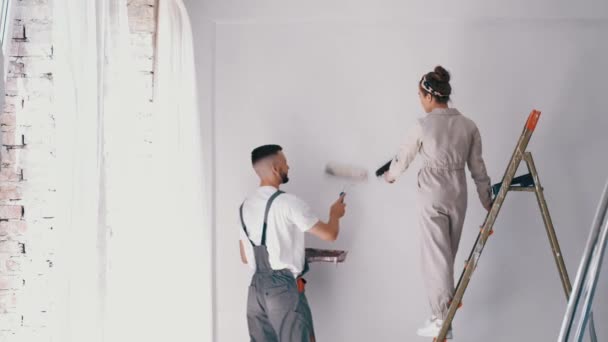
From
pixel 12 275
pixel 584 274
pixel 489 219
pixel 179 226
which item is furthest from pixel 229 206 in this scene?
pixel 584 274

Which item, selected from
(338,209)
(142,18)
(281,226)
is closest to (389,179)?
(338,209)

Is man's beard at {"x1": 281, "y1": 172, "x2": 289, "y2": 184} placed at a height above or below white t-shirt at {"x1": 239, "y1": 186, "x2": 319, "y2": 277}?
above

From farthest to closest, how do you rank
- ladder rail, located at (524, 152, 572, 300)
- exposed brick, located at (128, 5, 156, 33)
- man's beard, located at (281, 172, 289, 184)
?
1. man's beard, located at (281, 172, 289, 184)
2. ladder rail, located at (524, 152, 572, 300)
3. exposed brick, located at (128, 5, 156, 33)

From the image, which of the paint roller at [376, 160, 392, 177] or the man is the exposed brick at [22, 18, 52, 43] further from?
the paint roller at [376, 160, 392, 177]

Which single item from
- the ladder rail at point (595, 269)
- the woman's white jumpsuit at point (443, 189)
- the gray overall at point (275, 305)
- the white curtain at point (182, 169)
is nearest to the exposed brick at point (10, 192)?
the white curtain at point (182, 169)

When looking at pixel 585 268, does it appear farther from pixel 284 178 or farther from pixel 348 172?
pixel 348 172

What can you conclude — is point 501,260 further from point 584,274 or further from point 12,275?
point 12,275

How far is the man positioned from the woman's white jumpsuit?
52 centimetres

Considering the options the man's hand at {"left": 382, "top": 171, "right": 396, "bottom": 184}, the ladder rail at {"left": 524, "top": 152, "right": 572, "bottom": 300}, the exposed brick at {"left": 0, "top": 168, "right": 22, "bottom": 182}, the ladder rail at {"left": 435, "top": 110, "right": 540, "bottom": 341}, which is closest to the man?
the man's hand at {"left": 382, "top": 171, "right": 396, "bottom": 184}

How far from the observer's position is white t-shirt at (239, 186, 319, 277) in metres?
3.79

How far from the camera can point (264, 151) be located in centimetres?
398

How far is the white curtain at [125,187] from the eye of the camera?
201 cm

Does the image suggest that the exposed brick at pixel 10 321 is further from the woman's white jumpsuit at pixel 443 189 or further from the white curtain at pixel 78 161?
the woman's white jumpsuit at pixel 443 189

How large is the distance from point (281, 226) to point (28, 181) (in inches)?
68.2
